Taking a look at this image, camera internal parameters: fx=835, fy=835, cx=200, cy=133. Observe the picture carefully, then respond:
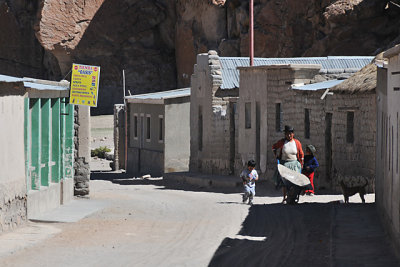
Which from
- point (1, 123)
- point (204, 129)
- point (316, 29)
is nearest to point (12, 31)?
point (316, 29)

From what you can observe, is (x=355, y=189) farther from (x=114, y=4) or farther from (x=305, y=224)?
(x=114, y=4)

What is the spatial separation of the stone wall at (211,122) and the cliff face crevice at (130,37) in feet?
38.4

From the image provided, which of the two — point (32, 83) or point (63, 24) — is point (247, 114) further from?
point (63, 24)

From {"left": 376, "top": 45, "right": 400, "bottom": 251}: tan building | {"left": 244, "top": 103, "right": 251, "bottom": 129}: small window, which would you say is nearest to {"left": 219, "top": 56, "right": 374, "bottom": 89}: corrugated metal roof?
{"left": 244, "top": 103, "right": 251, "bottom": 129}: small window

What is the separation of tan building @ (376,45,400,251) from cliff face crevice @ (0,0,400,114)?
2758 centimetres

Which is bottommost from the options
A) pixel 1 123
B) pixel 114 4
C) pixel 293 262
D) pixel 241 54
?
pixel 293 262

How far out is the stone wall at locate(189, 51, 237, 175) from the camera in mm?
30125

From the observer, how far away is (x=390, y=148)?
12.9 m

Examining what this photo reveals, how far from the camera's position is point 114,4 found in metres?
53.5

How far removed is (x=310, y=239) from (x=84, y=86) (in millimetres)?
8566

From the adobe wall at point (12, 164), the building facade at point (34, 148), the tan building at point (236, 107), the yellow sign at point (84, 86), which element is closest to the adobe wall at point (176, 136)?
the tan building at point (236, 107)

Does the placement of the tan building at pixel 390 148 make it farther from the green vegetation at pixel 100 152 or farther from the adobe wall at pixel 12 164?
the green vegetation at pixel 100 152

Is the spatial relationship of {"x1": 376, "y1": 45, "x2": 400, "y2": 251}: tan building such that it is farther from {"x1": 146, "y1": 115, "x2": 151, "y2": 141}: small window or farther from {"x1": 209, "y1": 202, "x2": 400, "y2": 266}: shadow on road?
{"x1": 146, "y1": 115, "x2": 151, "y2": 141}: small window

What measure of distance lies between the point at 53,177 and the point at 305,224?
21.4ft
